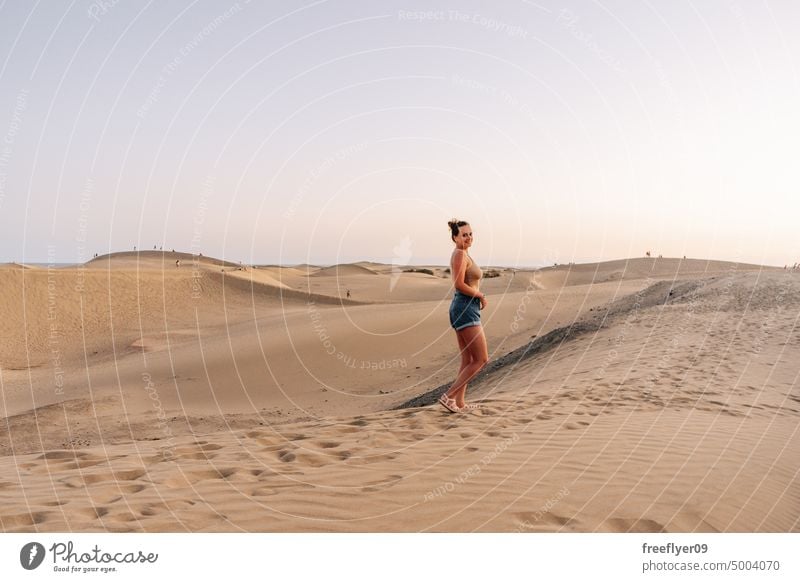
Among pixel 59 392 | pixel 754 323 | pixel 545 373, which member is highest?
pixel 754 323

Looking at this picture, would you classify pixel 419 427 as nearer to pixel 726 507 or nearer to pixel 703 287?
pixel 726 507

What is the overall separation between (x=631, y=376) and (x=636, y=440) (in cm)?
440

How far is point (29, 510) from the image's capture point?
14.4 feet

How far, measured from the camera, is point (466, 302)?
7184mm

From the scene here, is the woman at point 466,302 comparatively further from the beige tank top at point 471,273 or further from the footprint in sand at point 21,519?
the footprint in sand at point 21,519

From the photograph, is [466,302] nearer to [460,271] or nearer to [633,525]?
[460,271]

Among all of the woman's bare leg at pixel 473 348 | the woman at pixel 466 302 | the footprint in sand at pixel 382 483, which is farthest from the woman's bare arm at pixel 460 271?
the footprint in sand at pixel 382 483

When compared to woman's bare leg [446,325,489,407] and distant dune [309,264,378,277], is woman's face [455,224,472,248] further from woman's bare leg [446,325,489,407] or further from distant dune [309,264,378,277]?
distant dune [309,264,378,277]

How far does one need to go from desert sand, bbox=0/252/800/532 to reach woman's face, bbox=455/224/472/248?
2444 mm

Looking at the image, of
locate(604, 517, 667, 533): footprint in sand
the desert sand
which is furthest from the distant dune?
locate(604, 517, 667, 533): footprint in sand

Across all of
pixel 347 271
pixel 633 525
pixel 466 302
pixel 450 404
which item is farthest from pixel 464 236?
pixel 347 271
